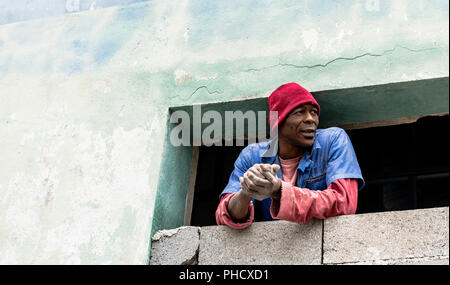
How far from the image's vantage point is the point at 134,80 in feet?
17.1

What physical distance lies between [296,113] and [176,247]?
1.09 metres

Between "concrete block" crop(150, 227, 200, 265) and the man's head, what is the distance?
82cm

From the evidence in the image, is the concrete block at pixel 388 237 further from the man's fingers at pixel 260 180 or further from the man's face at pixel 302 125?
the man's face at pixel 302 125

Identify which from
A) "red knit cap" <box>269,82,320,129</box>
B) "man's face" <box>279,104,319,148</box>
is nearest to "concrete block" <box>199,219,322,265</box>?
"man's face" <box>279,104,319,148</box>

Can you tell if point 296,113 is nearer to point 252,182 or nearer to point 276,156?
point 276,156

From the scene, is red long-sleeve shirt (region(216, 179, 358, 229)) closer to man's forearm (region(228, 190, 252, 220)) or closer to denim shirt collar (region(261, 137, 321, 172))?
man's forearm (region(228, 190, 252, 220))

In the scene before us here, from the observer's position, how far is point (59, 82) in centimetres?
539

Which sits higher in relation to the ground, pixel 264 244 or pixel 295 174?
pixel 295 174

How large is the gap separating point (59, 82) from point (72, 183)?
876 millimetres

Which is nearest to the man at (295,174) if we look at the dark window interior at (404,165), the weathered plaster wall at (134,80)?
the weathered plaster wall at (134,80)

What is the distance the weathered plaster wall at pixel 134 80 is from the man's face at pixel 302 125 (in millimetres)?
208

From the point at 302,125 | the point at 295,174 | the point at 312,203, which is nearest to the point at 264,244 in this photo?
the point at 312,203

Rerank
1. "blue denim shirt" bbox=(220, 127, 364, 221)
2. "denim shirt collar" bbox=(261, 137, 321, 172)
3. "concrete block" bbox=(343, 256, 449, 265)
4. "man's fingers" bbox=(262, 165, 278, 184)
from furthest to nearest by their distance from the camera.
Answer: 1. "denim shirt collar" bbox=(261, 137, 321, 172)
2. "blue denim shirt" bbox=(220, 127, 364, 221)
3. "man's fingers" bbox=(262, 165, 278, 184)
4. "concrete block" bbox=(343, 256, 449, 265)

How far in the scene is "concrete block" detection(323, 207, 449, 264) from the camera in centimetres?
397
